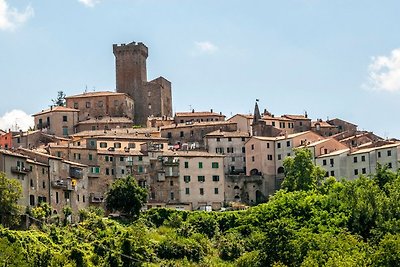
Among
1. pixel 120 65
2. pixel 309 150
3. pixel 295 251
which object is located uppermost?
pixel 120 65

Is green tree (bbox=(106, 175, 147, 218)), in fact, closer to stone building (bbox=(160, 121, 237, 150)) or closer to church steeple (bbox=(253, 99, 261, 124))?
stone building (bbox=(160, 121, 237, 150))

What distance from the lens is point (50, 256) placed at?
6394 cm

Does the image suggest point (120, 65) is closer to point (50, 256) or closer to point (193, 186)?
point (193, 186)

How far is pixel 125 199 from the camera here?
82.2 meters

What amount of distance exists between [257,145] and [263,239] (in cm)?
2661

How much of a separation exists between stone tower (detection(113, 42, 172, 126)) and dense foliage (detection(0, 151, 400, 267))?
34760 mm

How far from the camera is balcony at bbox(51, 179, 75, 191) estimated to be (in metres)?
78.4

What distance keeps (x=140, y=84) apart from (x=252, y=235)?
45.4 meters

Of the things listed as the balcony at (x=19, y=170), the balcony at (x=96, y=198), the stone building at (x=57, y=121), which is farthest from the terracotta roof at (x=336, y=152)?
the balcony at (x=19, y=170)

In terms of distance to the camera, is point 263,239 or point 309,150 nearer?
point 263,239

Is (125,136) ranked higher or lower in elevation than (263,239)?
higher

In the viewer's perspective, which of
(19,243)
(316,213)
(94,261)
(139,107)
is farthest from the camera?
(139,107)

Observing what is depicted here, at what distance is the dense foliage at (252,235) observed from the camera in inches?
2557

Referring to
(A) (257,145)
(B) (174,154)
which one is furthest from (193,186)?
(A) (257,145)
